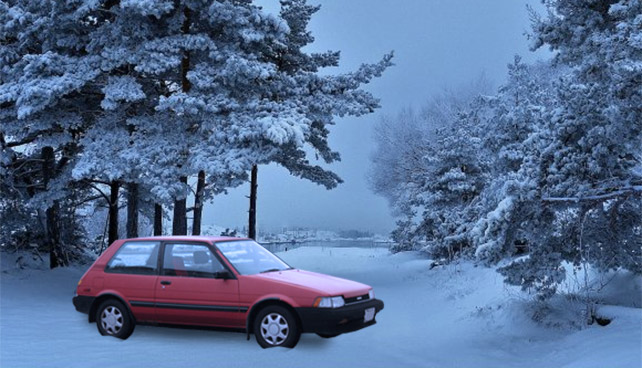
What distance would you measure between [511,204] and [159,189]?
10260 millimetres

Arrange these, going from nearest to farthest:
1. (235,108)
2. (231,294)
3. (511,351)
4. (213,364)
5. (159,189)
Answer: (213,364) → (231,294) → (511,351) → (159,189) → (235,108)

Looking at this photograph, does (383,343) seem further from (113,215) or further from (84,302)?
(113,215)

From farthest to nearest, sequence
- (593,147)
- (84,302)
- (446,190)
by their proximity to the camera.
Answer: (446,190) → (593,147) → (84,302)

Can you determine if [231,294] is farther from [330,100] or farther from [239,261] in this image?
[330,100]

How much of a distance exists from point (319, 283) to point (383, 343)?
183 cm

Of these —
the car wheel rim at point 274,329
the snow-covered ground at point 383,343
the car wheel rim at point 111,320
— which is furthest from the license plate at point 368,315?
the car wheel rim at point 111,320

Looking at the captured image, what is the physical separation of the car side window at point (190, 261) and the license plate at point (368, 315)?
7.27 ft

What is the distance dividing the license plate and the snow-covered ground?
0.49 meters

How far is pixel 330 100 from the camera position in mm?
19219

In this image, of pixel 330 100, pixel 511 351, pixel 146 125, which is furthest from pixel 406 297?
pixel 146 125

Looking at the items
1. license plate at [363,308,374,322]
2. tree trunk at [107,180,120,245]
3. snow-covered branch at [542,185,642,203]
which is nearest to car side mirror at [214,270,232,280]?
license plate at [363,308,374,322]

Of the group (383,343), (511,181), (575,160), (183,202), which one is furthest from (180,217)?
(575,160)

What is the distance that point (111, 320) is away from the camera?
920cm

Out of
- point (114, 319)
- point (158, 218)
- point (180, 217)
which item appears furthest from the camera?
point (158, 218)
